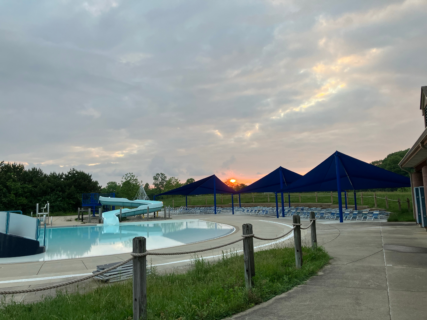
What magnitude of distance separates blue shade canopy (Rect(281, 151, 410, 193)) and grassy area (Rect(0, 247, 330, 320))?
12.4 m

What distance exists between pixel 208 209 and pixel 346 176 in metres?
15.1

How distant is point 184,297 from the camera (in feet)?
12.4

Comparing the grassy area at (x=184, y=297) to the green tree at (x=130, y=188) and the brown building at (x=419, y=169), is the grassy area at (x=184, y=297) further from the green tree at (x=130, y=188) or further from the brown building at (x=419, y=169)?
the green tree at (x=130, y=188)

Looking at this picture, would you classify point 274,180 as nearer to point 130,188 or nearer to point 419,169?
point 419,169

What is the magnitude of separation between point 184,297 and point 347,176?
58.2 ft

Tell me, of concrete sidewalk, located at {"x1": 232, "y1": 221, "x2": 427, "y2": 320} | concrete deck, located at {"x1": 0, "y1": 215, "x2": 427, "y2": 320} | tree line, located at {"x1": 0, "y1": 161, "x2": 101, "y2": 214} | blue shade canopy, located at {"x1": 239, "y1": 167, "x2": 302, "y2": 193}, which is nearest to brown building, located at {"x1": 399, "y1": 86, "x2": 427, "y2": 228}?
concrete deck, located at {"x1": 0, "y1": 215, "x2": 427, "y2": 320}

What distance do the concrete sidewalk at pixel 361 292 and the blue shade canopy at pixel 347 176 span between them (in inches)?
396

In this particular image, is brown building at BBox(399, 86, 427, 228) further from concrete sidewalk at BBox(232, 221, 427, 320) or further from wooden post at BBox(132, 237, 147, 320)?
wooden post at BBox(132, 237, 147, 320)

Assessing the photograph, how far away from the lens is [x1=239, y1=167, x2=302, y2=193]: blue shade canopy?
21884 millimetres

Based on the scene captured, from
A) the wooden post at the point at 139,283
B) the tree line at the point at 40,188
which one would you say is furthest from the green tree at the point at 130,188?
the wooden post at the point at 139,283

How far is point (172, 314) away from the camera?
11.2 ft

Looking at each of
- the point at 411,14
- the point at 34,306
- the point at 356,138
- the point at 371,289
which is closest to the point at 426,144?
the point at 371,289

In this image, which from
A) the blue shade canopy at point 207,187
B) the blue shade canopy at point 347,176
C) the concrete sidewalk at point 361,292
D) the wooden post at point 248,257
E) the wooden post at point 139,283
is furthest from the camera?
the blue shade canopy at point 207,187

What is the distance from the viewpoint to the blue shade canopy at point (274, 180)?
21.9m
